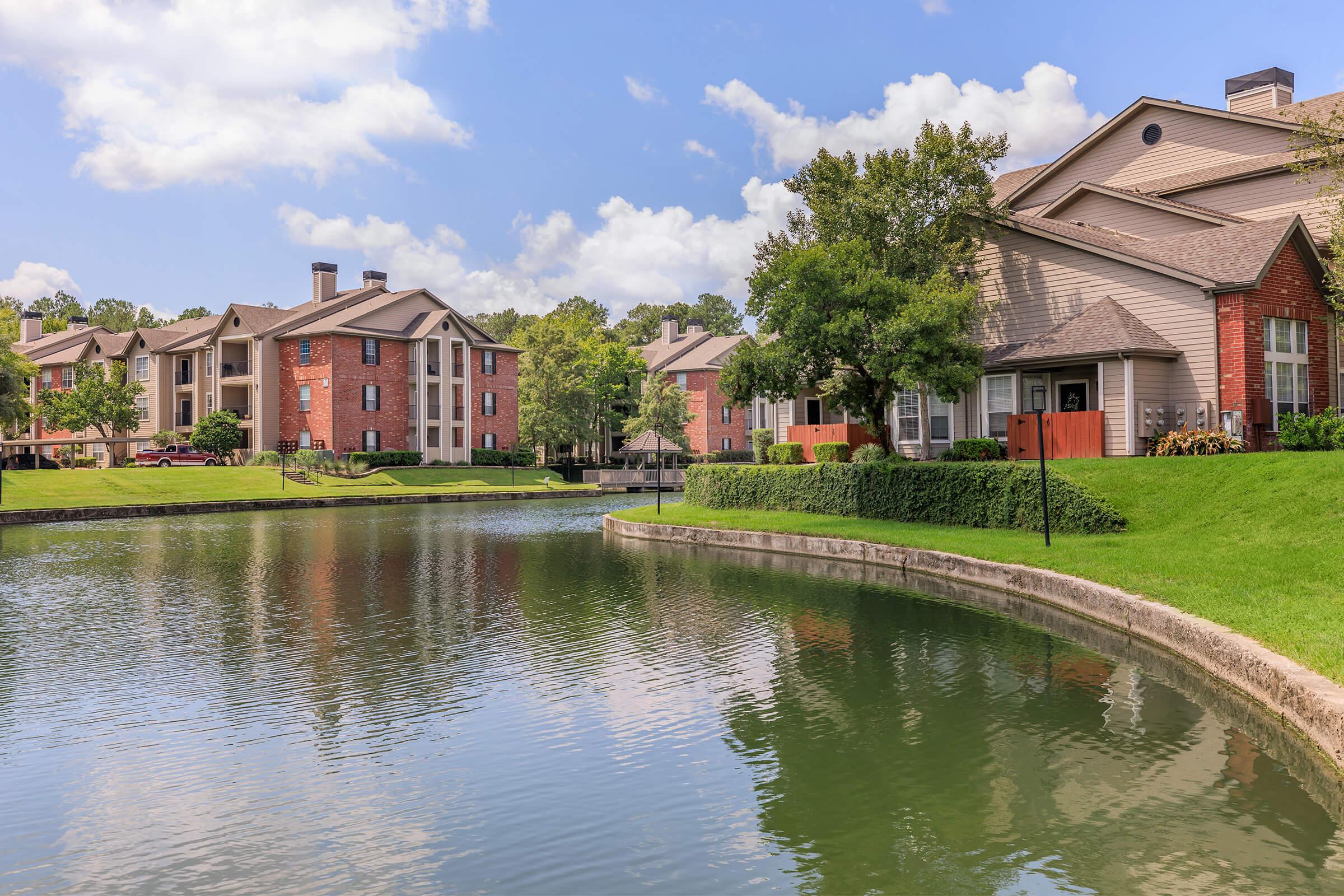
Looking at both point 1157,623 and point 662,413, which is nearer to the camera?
point 1157,623

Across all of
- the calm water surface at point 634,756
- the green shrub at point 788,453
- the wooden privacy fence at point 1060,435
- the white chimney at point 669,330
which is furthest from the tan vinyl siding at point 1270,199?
the white chimney at point 669,330

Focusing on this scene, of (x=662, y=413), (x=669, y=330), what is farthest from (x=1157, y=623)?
(x=669, y=330)

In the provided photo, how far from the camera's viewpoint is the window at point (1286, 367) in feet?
88.0

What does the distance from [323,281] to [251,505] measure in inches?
1284

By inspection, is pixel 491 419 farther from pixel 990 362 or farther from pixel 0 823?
pixel 0 823

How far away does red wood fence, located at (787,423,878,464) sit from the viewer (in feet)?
109

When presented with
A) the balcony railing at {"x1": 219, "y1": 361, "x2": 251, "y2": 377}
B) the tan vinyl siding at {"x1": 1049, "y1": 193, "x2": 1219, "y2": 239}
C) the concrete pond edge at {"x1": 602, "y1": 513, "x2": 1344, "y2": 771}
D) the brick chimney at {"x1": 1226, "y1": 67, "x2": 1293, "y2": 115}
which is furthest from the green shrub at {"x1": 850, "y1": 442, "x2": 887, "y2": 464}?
the balcony railing at {"x1": 219, "y1": 361, "x2": 251, "y2": 377}

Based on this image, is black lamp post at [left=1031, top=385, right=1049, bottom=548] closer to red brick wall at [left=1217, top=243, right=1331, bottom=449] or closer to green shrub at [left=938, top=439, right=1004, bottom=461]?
green shrub at [left=938, top=439, right=1004, bottom=461]

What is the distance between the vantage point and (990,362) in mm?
29750

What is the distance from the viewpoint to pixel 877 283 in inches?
1115

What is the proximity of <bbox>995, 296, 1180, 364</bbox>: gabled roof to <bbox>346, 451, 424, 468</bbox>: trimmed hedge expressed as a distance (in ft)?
156

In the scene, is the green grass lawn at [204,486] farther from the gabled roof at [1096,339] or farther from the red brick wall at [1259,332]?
the red brick wall at [1259,332]

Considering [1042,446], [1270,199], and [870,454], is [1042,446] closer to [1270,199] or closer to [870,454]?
[870,454]

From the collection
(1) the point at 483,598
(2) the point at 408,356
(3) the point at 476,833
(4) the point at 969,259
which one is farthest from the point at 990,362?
(2) the point at 408,356
